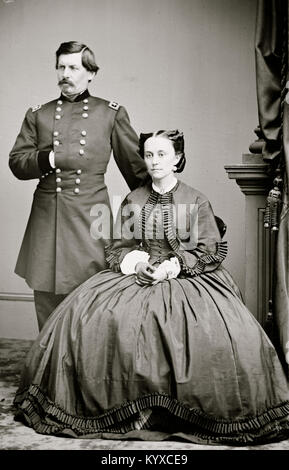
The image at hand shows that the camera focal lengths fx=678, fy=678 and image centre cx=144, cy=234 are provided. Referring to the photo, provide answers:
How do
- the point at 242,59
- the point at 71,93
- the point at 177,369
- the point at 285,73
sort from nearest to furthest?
the point at 177,369 < the point at 285,73 < the point at 71,93 < the point at 242,59

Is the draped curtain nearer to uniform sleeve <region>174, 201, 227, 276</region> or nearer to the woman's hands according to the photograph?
uniform sleeve <region>174, 201, 227, 276</region>

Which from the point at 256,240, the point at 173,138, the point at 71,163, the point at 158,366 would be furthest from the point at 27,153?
the point at 158,366

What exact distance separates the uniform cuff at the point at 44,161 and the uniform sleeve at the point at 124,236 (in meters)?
0.41

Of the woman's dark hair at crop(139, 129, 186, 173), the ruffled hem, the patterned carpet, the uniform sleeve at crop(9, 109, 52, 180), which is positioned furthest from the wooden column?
the uniform sleeve at crop(9, 109, 52, 180)

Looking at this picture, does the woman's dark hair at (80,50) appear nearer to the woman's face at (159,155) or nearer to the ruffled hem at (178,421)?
the woman's face at (159,155)

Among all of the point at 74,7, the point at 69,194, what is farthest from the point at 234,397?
the point at 74,7

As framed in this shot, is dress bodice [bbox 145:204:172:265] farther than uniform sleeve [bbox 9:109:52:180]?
No

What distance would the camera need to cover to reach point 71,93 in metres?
3.19

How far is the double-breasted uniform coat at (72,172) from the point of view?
318cm

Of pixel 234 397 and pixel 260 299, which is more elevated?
pixel 260 299

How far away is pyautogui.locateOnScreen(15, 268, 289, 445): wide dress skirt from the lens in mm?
2527

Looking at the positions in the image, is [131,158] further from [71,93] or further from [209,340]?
[209,340]

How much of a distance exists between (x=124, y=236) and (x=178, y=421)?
0.87 meters

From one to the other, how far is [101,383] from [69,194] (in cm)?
99
